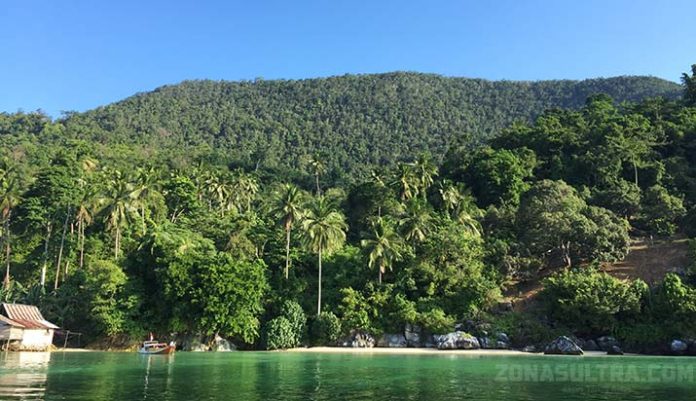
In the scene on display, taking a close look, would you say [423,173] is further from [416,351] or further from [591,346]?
[591,346]

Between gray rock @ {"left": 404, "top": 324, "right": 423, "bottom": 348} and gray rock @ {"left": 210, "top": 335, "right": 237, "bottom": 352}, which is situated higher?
gray rock @ {"left": 404, "top": 324, "right": 423, "bottom": 348}

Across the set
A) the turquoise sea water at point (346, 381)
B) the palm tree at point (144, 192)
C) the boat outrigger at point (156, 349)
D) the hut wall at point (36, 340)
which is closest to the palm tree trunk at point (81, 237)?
the palm tree at point (144, 192)

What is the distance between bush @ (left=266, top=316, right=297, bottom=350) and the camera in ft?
193

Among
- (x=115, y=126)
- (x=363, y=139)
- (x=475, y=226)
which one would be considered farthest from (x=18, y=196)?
(x=363, y=139)

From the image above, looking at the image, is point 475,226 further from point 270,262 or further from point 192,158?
point 192,158

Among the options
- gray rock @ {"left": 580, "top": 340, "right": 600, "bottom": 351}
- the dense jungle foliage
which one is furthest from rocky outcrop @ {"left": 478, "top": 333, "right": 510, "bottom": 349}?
gray rock @ {"left": 580, "top": 340, "right": 600, "bottom": 351}

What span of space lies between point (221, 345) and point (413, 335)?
20.2 m

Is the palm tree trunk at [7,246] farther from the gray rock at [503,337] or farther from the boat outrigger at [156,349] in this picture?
the gray rock at [503,337]

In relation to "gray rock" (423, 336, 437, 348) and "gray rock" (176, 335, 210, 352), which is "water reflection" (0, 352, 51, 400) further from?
"gray rock" (423, 336, 437, 348)

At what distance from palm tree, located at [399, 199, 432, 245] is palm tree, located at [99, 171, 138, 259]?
111 ft

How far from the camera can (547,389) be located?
1012 inches

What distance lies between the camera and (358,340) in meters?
60.8

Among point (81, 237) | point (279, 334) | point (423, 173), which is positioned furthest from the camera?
point (423, 173)

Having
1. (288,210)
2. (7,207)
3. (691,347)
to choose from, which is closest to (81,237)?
(7,207)
